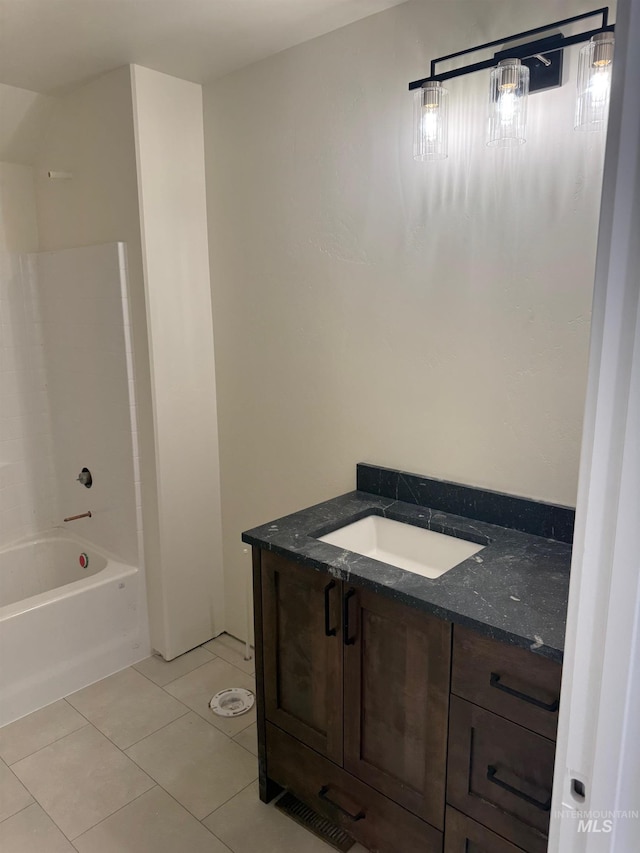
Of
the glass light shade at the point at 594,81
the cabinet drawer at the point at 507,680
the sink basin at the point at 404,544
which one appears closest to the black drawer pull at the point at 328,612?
the sink basin at the point at 404,544

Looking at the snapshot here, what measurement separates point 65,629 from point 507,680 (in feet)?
6.33

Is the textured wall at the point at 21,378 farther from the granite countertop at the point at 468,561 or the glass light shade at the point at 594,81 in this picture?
the glass light shade at the point at 594,81

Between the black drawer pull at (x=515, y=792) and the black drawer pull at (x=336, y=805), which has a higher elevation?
the black drawer pull at (x=515, y=792)

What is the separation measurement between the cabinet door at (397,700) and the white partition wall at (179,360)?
4.24ft

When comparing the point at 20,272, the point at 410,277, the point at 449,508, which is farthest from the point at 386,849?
the point at 20,272

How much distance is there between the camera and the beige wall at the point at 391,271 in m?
1.70

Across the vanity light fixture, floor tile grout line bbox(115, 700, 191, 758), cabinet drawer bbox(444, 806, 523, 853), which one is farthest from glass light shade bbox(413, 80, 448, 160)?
floor tile grout line bbox(115, 700, 191, 758)

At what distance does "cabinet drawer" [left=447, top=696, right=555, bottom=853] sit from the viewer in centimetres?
130

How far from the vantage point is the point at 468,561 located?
5.41ft

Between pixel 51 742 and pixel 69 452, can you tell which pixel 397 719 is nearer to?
pixel 51 742

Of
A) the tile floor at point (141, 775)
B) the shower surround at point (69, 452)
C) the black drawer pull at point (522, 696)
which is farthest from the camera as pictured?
the shower surround at point (69, 452)

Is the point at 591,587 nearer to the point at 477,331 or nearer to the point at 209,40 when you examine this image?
the point at 477,331

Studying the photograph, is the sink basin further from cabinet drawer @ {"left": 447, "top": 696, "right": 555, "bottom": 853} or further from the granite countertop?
cabinet drawer @ {"left": 447, "top": 696, "right": 555, "bottom": 853}

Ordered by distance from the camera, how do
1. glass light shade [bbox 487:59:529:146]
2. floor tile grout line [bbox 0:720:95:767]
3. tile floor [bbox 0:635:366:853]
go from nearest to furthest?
1. glass light shade [bbox 487:59:529:146]
2. tile floor [bbox 0:635:366:853]
3. floor tile grout line [bbox 0:720:95:767]
